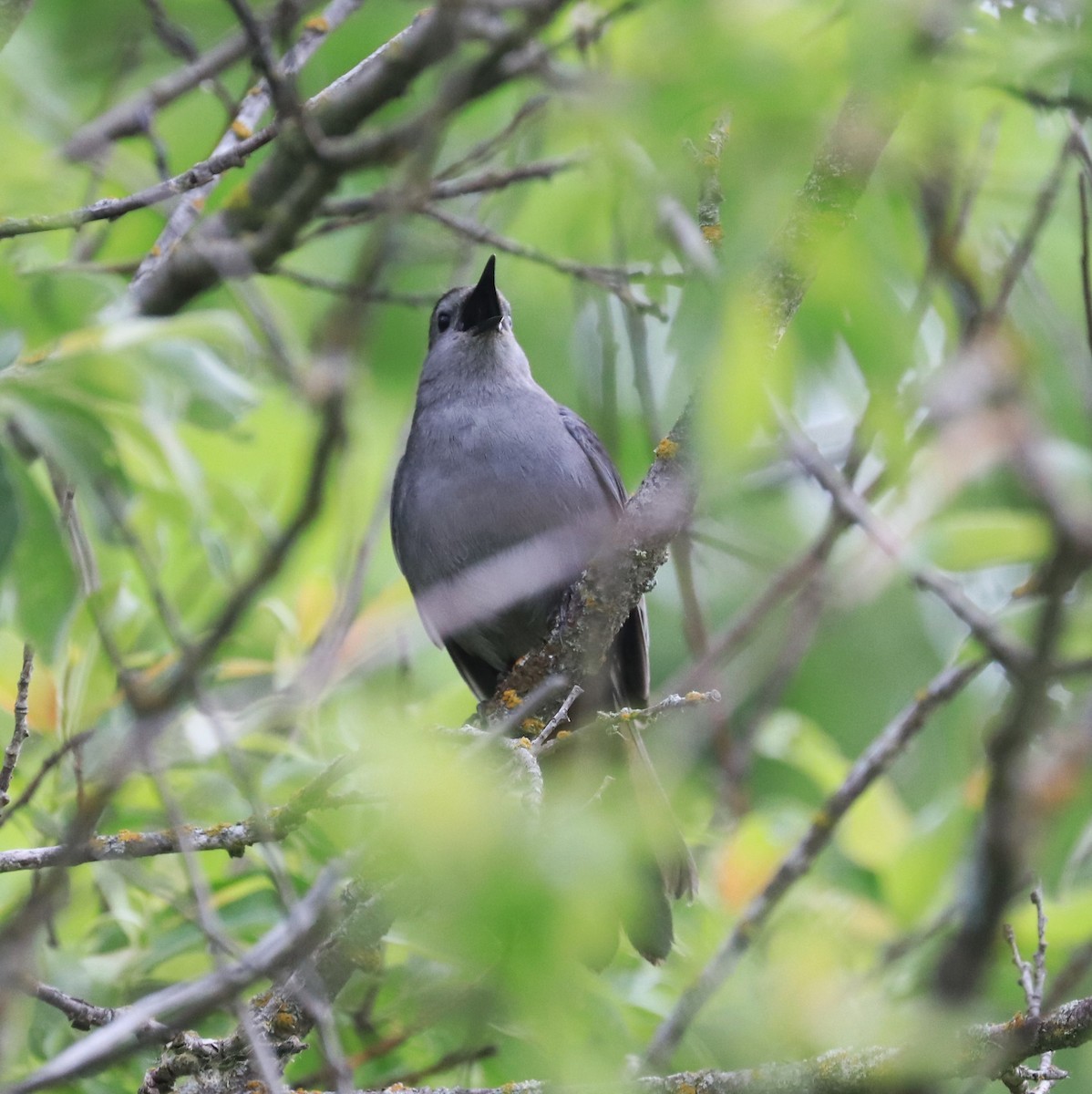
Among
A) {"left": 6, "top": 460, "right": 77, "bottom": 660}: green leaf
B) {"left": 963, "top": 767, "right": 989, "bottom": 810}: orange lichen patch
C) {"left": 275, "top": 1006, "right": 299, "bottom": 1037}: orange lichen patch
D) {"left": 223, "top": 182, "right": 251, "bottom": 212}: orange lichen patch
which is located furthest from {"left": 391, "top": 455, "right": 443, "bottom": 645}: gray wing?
{"left": 6, "top": 460, "right": 77, "bottom": 660}: green leaf

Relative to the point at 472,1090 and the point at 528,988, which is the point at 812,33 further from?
the point at 472,1090

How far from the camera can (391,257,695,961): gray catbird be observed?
491 cm

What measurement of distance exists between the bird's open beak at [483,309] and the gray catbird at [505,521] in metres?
0.01

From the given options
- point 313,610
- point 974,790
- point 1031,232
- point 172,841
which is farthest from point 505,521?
point 172,841

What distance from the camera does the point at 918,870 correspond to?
431cm

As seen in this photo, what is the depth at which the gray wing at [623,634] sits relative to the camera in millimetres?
5023

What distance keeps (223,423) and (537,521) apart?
2174 millimetres

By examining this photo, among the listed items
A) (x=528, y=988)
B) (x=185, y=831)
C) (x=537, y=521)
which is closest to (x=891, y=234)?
(x=528, y=988)

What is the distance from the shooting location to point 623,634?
16.4 ft

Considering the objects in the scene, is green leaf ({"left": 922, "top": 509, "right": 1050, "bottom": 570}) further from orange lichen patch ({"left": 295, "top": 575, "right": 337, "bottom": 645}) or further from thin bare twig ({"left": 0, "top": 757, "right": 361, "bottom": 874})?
orange lichen patch ({"left": 295, "top": 575, "right": 337, "bottom": 645})


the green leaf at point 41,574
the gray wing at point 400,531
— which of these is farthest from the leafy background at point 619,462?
the gray wing at point 400,531

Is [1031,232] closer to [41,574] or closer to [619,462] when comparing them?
[619,462]

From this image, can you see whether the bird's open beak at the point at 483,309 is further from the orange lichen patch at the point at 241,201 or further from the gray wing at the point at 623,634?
the orange lichen patch at the point at 241,201

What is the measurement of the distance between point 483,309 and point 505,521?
102 cm
